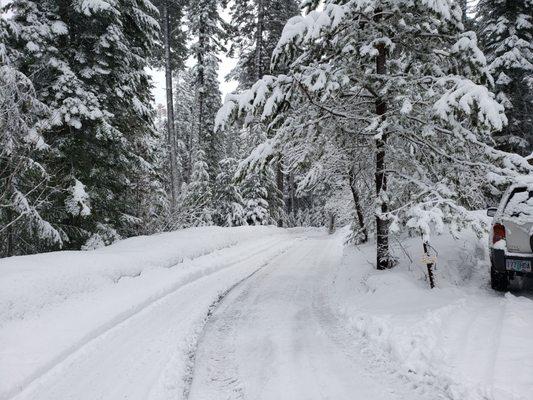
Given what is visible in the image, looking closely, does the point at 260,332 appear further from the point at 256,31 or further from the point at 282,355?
the point at 256,31

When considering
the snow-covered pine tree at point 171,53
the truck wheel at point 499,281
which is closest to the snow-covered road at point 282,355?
the truck wheel at point 499,281

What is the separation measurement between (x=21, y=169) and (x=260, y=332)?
286 inches

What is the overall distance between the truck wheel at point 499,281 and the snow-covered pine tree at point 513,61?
12615 millimetres

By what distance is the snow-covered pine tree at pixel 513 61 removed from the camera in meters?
17.9

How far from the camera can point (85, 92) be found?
1122 cm

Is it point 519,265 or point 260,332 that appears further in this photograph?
point 519,265

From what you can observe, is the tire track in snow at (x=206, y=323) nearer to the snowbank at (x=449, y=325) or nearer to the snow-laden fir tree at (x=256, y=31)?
the snowbank at (x=449, y=325)

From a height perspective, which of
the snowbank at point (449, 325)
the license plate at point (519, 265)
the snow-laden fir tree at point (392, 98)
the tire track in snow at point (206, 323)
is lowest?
the tire track in snow at point (206, 323)

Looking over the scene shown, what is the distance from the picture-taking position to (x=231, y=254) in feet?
49.1

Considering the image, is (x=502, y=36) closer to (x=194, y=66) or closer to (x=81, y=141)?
(x=194, y=66)

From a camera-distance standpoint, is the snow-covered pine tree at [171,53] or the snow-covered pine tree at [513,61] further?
the snow-covered pine tree at [171,53]

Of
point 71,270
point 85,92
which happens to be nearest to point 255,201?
point 85,92

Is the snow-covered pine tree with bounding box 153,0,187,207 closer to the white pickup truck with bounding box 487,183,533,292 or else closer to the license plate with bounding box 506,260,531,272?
the white pickup truck with bounding box 487,183,533,292

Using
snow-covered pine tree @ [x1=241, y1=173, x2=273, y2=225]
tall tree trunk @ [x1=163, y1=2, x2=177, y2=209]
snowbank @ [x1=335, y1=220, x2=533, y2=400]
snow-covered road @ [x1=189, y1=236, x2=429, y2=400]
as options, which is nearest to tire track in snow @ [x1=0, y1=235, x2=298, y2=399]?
snow-covered road @ [x1=189, y1=236, x2=429, y2=400]
